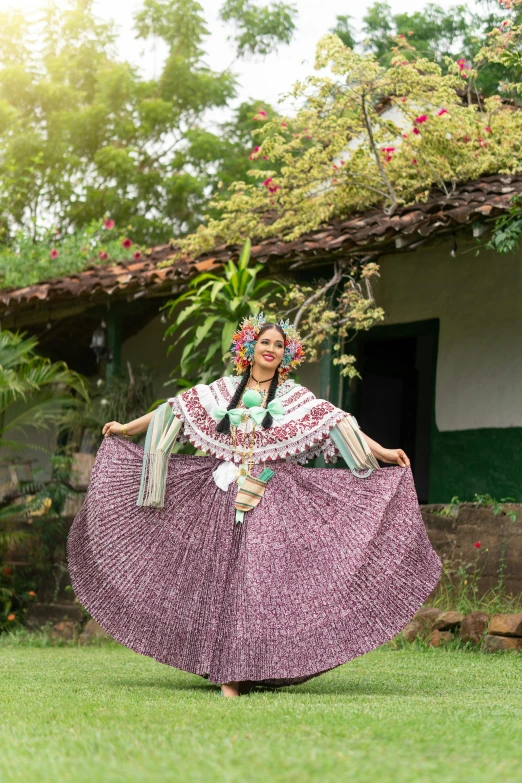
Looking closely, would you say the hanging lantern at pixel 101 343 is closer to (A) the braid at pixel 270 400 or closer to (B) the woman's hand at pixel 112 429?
(B) the woman's hand at pixel 112 429

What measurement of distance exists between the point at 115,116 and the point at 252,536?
1782 centimetres

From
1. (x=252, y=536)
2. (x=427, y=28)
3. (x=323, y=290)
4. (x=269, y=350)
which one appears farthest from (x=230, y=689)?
(x=427, y=28)

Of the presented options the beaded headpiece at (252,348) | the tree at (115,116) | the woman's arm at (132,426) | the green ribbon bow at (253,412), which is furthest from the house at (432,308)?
the tree at (115,116)

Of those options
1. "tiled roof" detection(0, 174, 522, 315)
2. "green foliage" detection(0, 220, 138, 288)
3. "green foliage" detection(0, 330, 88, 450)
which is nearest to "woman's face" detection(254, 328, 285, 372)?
"tiled roof" detection(0, 174, 522, 315)

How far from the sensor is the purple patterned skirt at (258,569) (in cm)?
494

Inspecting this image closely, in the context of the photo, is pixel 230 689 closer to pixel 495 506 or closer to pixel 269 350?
pixel 269 350

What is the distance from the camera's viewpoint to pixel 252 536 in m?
5.14

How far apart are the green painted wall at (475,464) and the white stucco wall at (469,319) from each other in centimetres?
10

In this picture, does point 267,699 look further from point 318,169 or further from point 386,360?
point 386,360

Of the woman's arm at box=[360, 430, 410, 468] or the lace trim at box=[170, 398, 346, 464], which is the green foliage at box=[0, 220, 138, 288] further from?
the woman's arm at box=[360, 430, 410, 468]

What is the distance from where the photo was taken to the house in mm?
8430

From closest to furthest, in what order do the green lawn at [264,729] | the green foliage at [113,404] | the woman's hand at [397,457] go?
the green lawn at [264,729] → the woman's hand at [397,457] → the green foliage at [113,404]

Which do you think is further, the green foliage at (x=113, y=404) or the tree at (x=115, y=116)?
the tree at (x=115, y=116)

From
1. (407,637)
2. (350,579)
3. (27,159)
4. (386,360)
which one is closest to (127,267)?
(386,360)
